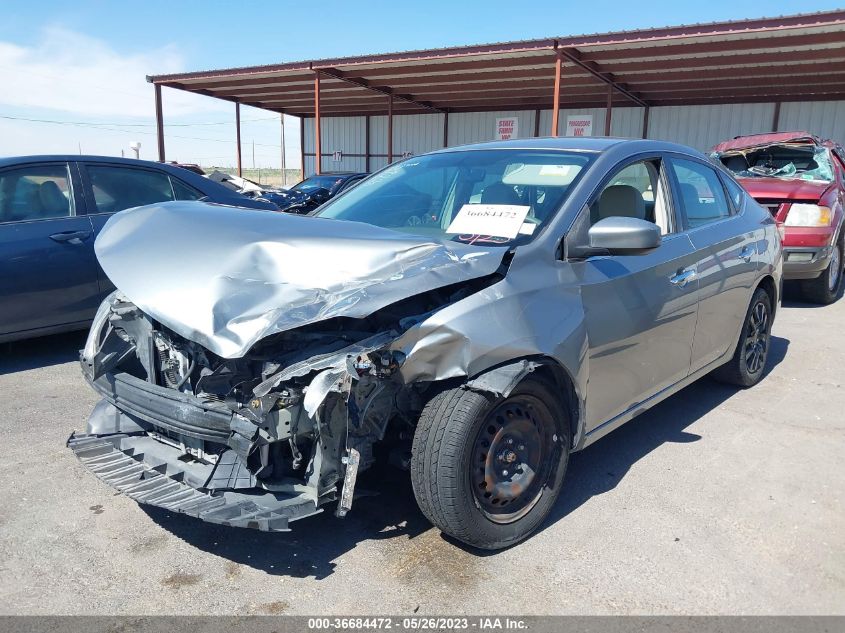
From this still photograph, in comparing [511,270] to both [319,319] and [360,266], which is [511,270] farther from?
[319,319]

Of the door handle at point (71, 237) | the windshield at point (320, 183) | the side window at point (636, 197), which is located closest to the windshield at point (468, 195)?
the side window at point (636, 197)

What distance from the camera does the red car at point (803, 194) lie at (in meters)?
7.39

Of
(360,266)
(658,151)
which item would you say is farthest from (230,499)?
(658,151)

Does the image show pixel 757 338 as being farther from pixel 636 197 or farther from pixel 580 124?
pixel 580 124

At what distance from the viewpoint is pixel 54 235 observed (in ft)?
16.6

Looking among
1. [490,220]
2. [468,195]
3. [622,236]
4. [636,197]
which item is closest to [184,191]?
[468,195]

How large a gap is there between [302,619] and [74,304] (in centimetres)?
378

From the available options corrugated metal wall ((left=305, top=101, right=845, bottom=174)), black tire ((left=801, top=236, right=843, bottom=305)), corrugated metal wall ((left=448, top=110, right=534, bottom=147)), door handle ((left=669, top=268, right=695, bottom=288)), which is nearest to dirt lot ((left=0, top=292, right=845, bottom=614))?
door handle ((left=669, top=268, right=695, bottom=288))

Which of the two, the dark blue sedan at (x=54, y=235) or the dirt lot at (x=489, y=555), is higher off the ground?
the dark blue sedan at (x=54, y=235)

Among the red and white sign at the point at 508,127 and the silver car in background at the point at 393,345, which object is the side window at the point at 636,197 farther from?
the red and white sign at the point at 508,127

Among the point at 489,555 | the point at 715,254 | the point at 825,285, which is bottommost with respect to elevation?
the point at 489,555

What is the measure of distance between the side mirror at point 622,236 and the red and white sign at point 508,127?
19605 millimetres

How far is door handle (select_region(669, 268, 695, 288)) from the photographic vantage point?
3.50 meters

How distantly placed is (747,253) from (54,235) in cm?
496
